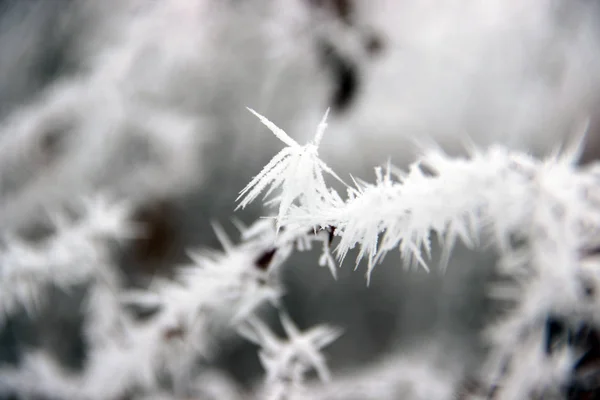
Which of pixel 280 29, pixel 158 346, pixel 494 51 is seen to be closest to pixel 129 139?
pixel 280 29

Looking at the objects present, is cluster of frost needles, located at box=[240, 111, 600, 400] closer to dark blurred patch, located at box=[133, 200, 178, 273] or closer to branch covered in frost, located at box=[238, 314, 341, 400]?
branch covered in frost, located at box=[238, 314, 341, 400]

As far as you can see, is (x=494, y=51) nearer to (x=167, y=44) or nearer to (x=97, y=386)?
(x=167, y=44)

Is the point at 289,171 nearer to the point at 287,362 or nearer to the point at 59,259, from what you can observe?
the point at 287,362

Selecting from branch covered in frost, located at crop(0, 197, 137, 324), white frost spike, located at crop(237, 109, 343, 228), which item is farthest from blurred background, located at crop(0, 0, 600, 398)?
white frost spike, located at crop(237, 109, 343, 228)

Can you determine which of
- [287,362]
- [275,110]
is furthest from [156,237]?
[287,362]

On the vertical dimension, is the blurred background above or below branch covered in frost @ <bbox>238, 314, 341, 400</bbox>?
above

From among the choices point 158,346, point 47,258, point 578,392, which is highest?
point 47,258
